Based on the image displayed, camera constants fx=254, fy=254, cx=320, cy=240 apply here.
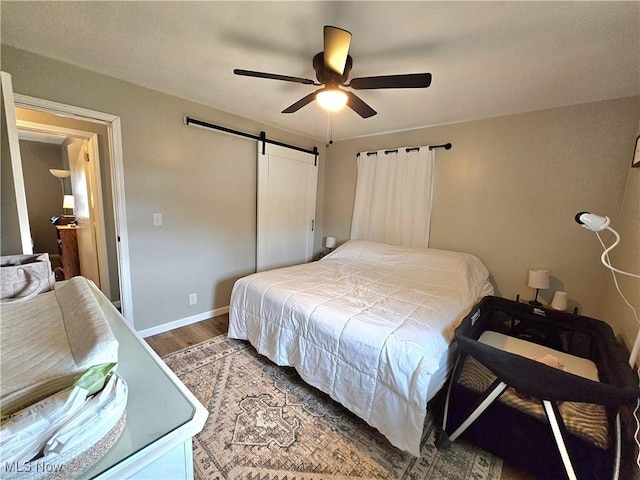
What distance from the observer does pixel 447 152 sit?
2.90 meters

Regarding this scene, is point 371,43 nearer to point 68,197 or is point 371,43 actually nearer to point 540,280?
point 540,280

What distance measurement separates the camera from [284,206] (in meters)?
3.54

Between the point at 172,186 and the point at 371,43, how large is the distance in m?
2.13

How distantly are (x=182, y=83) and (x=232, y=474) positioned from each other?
9.22ft

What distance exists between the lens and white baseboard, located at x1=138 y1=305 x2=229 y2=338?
2533 mm

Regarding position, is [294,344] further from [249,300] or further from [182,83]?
[182,83]

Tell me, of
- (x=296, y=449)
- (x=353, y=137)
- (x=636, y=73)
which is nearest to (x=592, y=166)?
(x=636, y=73)

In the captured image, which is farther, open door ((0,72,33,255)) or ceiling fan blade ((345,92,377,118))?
ceiling fan blade ((345,92,377,118))

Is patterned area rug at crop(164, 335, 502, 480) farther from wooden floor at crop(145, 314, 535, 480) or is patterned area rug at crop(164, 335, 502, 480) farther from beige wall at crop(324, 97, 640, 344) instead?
beige wall at crop(324, 97, 640, 344)

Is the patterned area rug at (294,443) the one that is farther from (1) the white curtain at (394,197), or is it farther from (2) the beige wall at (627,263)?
(1) the white curtain at (394,197)

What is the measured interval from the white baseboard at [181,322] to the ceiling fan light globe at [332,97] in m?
2.56

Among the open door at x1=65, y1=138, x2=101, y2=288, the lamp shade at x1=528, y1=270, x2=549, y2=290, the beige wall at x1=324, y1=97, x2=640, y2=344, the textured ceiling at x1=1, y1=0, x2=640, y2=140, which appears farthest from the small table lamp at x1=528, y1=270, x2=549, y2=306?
the open door at x1=65, y1=138, x2=101, y2=288

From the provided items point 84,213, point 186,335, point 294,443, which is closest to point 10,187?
point 186,335

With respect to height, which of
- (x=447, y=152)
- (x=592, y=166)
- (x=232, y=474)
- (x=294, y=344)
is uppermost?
(x=447, y=152)
